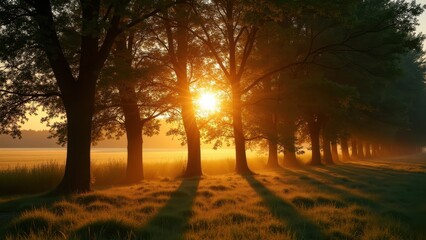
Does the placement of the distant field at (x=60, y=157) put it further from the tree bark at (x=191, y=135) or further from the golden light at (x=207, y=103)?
the golden light at (x=207, y=103)

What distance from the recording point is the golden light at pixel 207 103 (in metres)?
Answer: 26.4

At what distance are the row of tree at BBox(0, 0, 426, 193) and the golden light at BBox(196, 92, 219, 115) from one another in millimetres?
497

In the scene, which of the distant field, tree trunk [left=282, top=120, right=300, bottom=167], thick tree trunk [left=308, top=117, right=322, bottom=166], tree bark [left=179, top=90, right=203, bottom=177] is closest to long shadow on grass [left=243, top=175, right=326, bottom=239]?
tree bark [left=179, top=90, right=203, bottom=177]

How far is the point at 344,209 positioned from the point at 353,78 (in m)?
27.9

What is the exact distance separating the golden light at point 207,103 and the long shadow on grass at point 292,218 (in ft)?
45.2

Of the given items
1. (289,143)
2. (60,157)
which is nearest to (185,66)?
(289,143)

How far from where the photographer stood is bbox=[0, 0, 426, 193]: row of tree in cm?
1513

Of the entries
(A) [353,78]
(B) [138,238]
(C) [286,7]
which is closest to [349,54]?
(A) [353,78]

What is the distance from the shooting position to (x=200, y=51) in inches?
1032

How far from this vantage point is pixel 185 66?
2545cm

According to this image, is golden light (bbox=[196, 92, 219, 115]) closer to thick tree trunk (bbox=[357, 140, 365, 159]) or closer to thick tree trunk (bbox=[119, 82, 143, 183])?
thick tree trunk (bbox=[119, 82, 143, 183])

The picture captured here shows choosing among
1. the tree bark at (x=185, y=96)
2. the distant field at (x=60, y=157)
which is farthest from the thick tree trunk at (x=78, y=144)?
the tree bark at (x=185, y=96)

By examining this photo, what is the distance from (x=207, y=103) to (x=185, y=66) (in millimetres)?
3436

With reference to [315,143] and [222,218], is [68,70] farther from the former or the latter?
[315,143]
